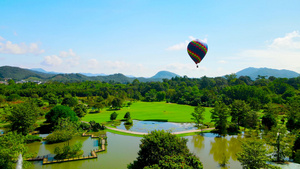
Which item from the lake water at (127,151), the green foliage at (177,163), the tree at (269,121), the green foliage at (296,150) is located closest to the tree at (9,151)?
the lake water at (127,151)


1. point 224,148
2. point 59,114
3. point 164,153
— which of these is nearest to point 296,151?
point 224,148

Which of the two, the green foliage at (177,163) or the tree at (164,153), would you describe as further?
the tree at (164,153)

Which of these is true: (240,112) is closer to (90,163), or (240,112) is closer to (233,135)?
(233,135)

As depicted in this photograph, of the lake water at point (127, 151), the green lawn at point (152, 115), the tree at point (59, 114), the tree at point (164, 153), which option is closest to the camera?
the tree at point (164, 153)

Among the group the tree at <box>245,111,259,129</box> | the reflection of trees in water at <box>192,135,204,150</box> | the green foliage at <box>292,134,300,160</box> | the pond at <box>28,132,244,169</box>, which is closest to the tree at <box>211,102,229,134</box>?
the pond at <box>28,132,244,169</box>

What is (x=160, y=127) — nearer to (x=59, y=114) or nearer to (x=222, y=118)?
(x=222, y=118)

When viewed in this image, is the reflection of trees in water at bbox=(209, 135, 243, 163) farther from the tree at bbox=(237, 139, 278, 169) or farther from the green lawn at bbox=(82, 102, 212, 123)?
the green lawn at bbox=(82, 102, 212, 123)

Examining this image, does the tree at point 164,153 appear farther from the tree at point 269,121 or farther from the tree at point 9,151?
the tree at point 269,121
